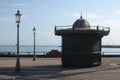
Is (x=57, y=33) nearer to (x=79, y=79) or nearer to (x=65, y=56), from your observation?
(x=65, y=56)

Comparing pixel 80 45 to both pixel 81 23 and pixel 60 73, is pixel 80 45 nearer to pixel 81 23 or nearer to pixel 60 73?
pixel 81 23

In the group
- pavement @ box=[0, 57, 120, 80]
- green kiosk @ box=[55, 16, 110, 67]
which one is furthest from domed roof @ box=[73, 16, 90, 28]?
pavement @ box=[0, 57, 120, 80]

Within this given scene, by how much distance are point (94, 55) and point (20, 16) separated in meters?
9.75

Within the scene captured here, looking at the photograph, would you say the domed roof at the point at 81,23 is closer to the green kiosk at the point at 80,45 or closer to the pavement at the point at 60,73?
the green kiosk at the point at 80,45

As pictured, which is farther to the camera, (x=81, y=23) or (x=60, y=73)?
(x=81, y=23)

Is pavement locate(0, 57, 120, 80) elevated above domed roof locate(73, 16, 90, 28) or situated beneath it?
situated beneath

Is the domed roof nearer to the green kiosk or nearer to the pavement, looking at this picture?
the green kiosk

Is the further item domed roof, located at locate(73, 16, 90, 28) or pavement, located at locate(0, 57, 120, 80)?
domed roof, located at locate(73, 16, 90, 28)

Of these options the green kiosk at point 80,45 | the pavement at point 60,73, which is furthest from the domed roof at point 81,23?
the pavement at point 60,73

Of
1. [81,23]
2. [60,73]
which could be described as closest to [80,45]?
[81,23]

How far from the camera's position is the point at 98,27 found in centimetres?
4316

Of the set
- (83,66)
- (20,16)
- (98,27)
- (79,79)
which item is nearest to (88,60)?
(83,66)

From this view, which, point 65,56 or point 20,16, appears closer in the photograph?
point 20,16

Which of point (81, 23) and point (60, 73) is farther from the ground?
point (81, 23)
